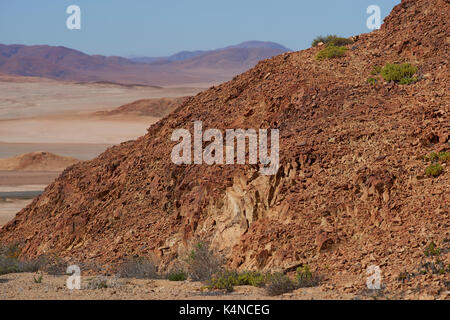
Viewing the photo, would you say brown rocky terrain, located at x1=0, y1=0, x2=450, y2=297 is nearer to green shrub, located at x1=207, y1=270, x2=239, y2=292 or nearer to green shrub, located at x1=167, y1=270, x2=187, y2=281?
green shrub, located at x1=207, y1=270, x2=239, y2=292

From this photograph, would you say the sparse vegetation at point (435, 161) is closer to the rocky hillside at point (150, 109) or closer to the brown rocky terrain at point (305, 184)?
the brown rocky terrain at point (305, 184)

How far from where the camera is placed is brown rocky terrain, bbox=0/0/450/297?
1034 centimetres

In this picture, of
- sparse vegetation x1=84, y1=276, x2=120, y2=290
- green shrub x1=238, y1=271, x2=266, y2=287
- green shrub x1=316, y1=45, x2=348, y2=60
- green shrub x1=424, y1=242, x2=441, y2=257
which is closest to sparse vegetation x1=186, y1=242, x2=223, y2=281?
A: green shrub x1=238, y1=271, x2=266, y2=287

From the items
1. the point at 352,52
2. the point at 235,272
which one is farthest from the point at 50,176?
the point at 235,272

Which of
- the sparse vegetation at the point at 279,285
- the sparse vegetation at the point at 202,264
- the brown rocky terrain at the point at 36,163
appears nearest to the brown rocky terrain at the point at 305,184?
the sparse vegetation at the point at 202,264

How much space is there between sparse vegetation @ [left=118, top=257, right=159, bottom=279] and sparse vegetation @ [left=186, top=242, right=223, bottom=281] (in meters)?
0.72

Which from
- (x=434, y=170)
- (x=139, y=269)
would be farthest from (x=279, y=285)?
(x=434, y=170)

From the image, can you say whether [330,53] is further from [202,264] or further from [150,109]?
[150,109]

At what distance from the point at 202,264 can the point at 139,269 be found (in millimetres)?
1339

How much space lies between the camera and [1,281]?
12.0 m

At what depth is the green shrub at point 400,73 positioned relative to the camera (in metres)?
13.7

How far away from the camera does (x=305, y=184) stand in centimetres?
1152

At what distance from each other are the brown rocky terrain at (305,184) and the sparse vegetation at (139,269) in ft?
1.30

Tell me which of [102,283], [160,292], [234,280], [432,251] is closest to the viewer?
[432,251]
